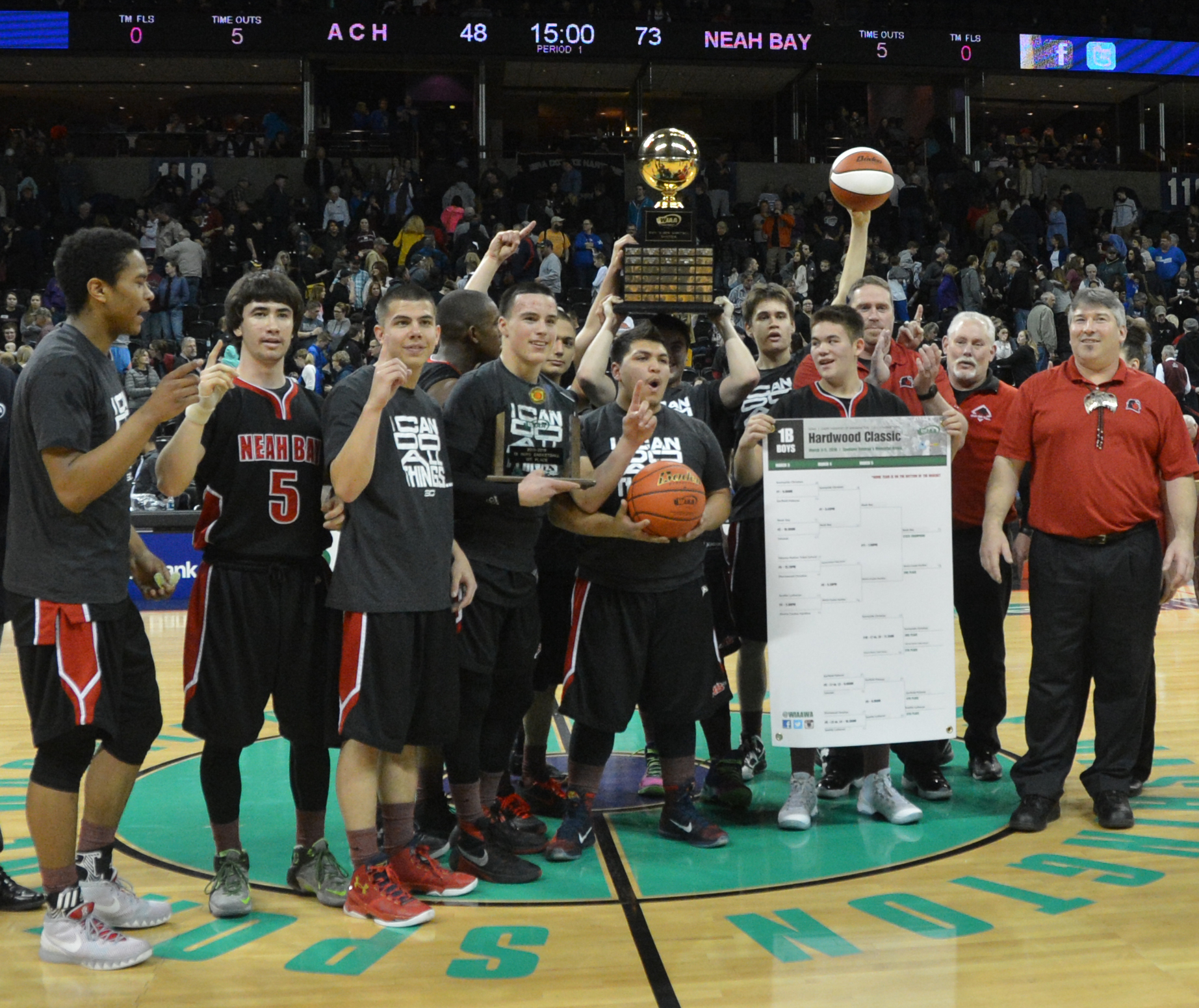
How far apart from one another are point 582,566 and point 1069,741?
2.05 meters

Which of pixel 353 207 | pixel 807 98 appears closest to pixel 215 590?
pixel 353 207

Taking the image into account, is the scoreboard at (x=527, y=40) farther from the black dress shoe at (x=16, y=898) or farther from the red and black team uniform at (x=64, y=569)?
the black dress shoe at (x=16, y=898)

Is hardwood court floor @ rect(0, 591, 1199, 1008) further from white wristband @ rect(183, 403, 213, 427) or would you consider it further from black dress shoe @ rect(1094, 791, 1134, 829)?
white wristband @ rect(183, 403, 213, 427)

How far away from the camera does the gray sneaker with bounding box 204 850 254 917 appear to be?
12.9ft

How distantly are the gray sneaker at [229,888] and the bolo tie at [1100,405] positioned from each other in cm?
349

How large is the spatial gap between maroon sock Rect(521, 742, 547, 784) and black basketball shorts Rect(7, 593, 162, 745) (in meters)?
2.02

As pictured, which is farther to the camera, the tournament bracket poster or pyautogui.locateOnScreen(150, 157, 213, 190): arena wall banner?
pyautogui.locateOnScreen(150, 157, 213, 190): arena wall banner

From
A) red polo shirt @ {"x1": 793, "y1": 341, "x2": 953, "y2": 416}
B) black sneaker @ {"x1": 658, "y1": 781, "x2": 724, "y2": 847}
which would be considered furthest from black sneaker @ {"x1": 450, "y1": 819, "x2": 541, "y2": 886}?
red polo shirt @ {"x1": 793, "y1": 341, "x2": 953, "y2": 416}

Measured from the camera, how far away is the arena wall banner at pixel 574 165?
2103 cm

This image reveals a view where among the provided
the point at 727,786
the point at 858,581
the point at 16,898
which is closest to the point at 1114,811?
the point at 858,581

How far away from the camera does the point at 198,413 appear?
141 inches

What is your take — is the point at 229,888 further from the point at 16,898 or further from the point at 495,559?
the point at 495,559

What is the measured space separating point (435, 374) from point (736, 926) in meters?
2.32

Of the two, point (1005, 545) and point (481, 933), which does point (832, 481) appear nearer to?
point (1005, 545)
